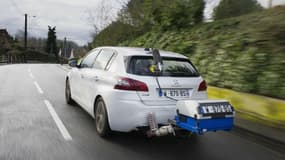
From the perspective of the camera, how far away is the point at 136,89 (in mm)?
4828

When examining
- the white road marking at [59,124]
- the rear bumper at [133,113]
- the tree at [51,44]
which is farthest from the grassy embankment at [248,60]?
the tree at [51,44]

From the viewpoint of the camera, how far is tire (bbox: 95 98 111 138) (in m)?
5.16

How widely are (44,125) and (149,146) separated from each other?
2242 millimetres

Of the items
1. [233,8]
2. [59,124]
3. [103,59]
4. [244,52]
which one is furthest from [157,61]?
[233,8]

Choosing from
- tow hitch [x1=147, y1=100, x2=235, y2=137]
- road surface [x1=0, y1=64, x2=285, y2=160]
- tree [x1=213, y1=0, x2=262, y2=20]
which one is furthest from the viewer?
tree [x1=213, y1=0, x2=262, y2=20]

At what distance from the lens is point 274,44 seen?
23.4 ft

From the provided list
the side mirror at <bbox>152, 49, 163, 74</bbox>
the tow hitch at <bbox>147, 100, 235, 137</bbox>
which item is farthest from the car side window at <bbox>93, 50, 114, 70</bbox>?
Result: the tow hitch at <bbox>147, 100, 235, 137</bbox>

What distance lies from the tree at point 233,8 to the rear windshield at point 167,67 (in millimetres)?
8158

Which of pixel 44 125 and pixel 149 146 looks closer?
pixel 149 146

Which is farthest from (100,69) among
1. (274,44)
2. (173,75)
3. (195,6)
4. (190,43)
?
(195,6)

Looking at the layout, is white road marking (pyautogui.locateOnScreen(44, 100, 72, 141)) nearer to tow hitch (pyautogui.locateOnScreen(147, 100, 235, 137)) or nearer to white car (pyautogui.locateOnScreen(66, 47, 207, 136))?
white car (pyautogui.locateOnScreen(66, 47, 207, 136))

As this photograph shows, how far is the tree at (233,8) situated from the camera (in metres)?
13.0

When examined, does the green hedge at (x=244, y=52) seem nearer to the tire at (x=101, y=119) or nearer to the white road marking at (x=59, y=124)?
the tire at (x=101, y=119)

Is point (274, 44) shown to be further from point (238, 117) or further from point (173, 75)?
point (173, 75)
